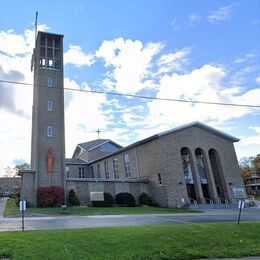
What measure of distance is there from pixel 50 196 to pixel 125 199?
8.05m

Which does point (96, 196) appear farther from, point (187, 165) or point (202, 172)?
point (202, 172)

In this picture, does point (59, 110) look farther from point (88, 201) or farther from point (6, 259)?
point (6, 259)

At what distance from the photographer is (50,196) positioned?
31.4 metres

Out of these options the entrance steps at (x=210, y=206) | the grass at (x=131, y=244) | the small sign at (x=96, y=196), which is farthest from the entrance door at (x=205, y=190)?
the grass at (x=131, y=244)

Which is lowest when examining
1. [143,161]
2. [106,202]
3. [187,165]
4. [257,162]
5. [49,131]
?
[106,202]

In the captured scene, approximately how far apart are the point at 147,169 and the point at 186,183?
4749 millimetres

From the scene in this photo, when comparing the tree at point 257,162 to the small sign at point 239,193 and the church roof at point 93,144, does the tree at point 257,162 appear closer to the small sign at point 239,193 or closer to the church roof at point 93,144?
the church roof at point 93,144

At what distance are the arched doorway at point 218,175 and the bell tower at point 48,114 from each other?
18.4m

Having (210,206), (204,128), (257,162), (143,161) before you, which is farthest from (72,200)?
(257,162)

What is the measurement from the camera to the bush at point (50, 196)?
31.2m

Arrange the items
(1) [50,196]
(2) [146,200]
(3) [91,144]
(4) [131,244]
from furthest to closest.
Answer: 1. (3) [91,144]
2. (2) [146,200]
3. (1) [50,196]
4. (4) [131,244]

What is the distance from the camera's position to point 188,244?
10.5 metres

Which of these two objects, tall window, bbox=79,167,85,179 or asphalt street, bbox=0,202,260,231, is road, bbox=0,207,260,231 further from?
tall window, bbox=79,167,85,179

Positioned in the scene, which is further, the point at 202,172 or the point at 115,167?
the point at 115,167
